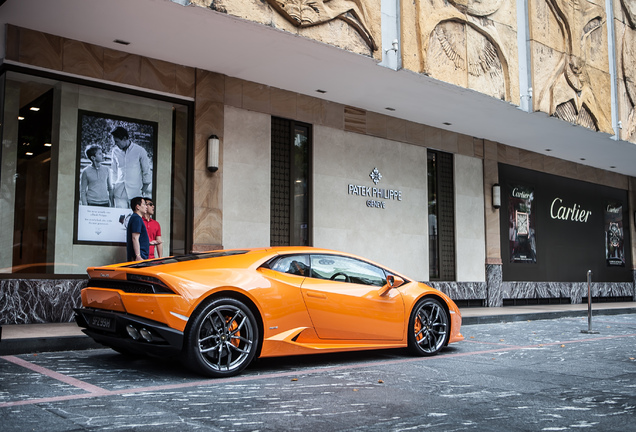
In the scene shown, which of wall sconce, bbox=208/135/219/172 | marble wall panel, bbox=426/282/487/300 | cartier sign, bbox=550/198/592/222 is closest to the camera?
wall sconce, bbox=208/135/219/172

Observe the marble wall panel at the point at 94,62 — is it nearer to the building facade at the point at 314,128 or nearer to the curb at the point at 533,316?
the building facade at the point at 314,128

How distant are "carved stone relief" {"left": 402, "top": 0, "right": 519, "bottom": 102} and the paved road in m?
6.54

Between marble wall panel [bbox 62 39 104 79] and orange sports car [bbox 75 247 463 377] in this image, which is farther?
marble wall panel [bbox 62 39 104 79]

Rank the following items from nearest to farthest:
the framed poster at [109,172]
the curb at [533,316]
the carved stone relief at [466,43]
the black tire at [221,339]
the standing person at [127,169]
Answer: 1. the black tire at [221,339]
2. the framed poster at [109,172]
3. the standing person at [127,169]
4. the carved stone relief at [466,43]
5. the curb at [533,316]

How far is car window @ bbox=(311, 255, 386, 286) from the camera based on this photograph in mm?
6832

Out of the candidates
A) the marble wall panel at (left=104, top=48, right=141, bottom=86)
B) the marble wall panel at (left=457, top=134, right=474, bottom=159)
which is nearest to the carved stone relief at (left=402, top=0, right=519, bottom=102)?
the marble wall panel at (left=457, top=134, right=474, bottom=159)

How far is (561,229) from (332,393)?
17.3m

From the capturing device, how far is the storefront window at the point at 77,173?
385 inches

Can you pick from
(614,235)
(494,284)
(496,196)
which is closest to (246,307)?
(494,284)

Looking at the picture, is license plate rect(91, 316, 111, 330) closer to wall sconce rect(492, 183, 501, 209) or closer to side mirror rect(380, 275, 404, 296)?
side mirror rect(380, 275, 404, 296)

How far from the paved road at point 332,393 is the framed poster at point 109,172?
3.57m

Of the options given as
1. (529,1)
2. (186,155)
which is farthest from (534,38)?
(186,155)

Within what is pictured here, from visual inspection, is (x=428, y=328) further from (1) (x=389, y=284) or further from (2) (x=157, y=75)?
(2) (x=157, y=75)

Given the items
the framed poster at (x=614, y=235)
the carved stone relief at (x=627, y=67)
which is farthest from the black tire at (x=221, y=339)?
the framed poster at (x=614, y=235)
